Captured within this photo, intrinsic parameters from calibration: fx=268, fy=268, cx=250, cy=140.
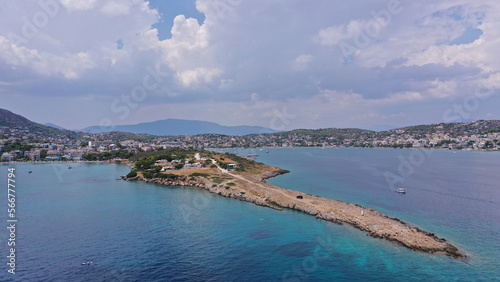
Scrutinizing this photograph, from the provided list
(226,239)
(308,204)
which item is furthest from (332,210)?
(226,239)

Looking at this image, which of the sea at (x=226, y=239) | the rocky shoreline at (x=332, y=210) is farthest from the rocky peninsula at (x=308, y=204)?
the sea at (x=226, y=239)

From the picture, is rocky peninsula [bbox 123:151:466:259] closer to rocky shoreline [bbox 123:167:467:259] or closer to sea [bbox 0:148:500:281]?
rocky shoreline [bbox 123:167:467:259]

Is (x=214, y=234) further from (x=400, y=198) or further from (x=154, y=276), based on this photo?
(x=400, y=198)

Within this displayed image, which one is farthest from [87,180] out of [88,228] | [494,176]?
[494,176]

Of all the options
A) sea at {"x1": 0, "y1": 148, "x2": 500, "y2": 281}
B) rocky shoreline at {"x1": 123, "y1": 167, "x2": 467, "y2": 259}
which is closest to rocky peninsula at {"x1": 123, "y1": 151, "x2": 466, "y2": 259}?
rocky shoreline at {"x1": 123, "y1": 167, "x2": 467, "y2": 259}

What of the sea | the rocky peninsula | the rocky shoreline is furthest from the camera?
the rocky peninsula

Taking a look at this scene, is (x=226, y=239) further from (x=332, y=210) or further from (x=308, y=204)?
(x=308, y=204)

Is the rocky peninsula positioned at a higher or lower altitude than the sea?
higher
